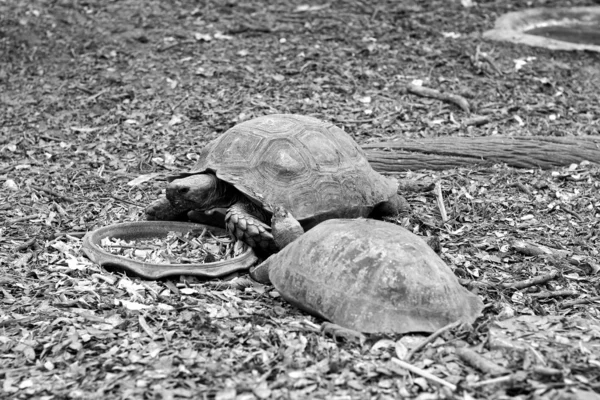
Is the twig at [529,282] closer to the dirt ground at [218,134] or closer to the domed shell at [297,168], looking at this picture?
the dirt ground at [218,134]

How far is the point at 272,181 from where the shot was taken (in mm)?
5887

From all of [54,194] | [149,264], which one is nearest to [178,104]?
[54,194]

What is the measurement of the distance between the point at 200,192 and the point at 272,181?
55cm

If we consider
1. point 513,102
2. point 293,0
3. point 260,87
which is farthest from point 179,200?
point 293,0

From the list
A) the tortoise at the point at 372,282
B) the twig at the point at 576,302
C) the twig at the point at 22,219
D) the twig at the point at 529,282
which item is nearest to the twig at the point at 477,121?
the twig at the point at 529,282

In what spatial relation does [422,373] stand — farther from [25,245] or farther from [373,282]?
[25,245]

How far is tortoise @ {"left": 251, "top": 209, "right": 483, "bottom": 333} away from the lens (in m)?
4.55

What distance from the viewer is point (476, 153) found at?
7863 millimetres

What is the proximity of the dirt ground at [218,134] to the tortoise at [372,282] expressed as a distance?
0.11 metres

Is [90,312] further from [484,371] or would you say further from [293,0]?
[293,0]

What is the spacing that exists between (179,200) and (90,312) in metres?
1.36

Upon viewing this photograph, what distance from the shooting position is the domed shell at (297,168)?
587cm

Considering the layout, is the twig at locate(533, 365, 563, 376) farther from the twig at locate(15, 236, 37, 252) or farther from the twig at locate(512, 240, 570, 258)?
the twig at locate(15, 236, 37, 252)

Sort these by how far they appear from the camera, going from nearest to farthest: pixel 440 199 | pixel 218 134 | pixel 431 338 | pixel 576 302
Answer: pixel 431 338
pixel 576 302
pixel 440 199
pixel 218 134
